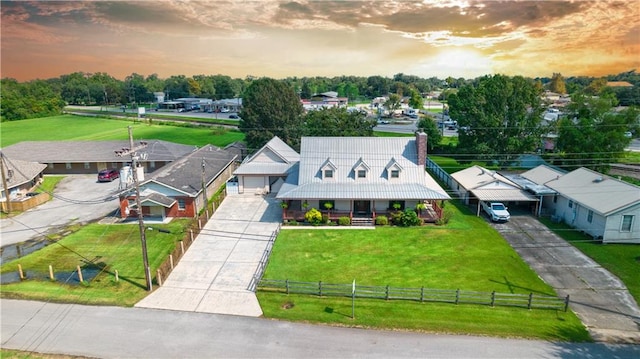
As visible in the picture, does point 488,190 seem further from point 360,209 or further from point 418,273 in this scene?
point 418,273

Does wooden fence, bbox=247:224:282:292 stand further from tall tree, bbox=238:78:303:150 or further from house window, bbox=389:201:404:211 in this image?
tall tree, bbox=238:78:303:150

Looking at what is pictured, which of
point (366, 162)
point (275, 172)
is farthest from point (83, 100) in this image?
point (366, 162)

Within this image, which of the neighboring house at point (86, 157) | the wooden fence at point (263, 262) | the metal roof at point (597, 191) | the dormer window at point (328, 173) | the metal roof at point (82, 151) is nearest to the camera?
the wooden fence at point (263, 262)

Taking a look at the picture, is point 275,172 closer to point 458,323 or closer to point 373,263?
point 373,263

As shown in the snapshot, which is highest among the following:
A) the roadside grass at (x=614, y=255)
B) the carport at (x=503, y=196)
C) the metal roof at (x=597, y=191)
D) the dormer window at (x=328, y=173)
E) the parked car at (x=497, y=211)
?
the dormer window at (x=328, y=173)

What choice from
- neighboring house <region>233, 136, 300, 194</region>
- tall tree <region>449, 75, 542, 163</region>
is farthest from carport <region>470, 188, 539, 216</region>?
neighboring house <region>233, 136, 300, 194</region>

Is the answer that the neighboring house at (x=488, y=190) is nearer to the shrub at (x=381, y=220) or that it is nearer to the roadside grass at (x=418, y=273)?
the roadside grass at (x=418, y=273)

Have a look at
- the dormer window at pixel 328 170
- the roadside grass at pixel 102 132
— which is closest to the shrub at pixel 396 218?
the dormer window at pixel 328 170
